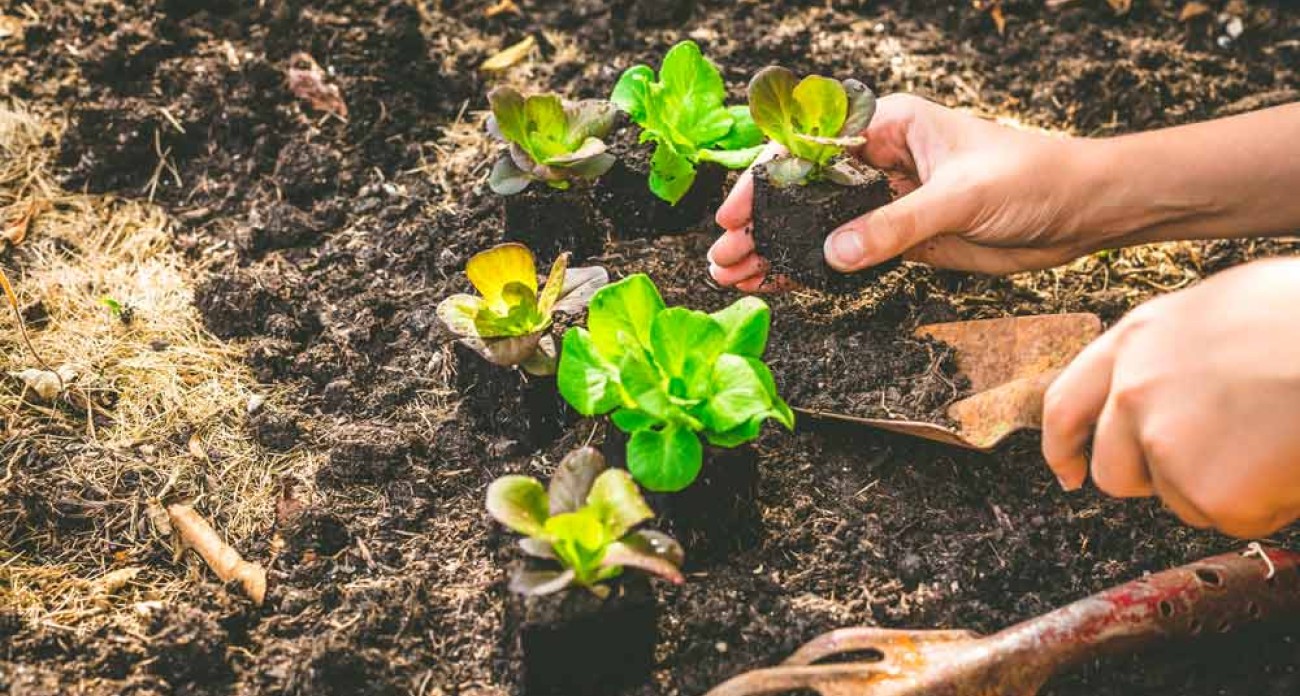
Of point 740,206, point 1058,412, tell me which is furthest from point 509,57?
point 1058,412

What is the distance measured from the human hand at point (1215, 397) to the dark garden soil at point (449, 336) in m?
0.42

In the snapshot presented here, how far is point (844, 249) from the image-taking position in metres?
1.88

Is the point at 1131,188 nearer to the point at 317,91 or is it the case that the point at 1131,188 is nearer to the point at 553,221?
the point at 553,221

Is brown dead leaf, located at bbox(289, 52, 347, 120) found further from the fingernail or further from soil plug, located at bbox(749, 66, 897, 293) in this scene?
the fingernail

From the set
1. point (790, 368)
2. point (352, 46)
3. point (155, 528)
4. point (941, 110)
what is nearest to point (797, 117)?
point (941, 110)

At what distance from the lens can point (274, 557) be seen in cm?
178

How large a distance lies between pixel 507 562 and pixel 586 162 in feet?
2.51

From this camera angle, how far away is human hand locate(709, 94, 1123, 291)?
6.08 ft

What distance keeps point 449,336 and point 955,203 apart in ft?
3.04

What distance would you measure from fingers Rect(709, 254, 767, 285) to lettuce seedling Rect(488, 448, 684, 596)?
0.65 meters

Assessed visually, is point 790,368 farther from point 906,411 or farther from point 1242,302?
point 1242,302

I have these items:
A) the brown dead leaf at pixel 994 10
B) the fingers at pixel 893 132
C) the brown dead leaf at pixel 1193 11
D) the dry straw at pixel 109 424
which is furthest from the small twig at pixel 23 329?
the brown dead leaf at pixel 1193 11

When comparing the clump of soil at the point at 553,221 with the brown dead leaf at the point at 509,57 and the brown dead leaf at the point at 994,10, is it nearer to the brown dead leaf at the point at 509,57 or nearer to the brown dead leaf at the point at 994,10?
the brown dead leaf at the point at 509,57

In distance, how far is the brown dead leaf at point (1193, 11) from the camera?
2.74m
